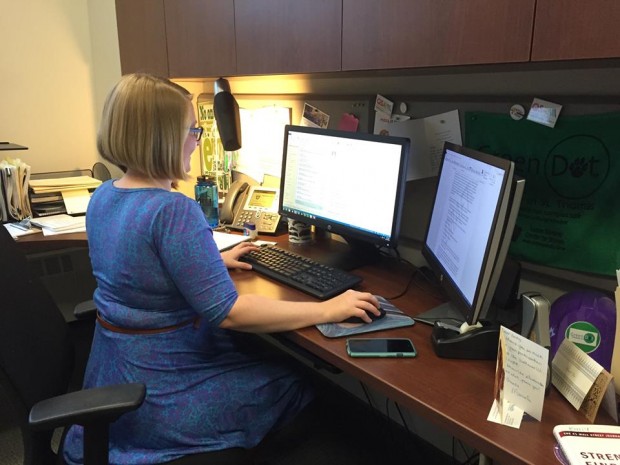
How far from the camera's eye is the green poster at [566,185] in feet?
3.62

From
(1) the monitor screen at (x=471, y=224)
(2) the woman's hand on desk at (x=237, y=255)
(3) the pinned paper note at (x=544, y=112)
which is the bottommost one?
(2) the woman's hand on desk at (x=237, y=255)

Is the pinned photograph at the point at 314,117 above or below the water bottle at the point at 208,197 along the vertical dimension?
above

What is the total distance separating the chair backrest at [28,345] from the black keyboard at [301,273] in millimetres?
558

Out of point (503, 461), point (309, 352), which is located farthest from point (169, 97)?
point (503, 461)

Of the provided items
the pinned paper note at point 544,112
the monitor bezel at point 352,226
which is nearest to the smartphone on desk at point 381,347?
the monitor bezel at point 352,226

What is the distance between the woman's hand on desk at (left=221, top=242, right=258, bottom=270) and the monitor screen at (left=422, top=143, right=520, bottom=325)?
1.80 feet

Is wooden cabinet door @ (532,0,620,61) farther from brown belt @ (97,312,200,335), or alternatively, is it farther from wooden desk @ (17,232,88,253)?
wooden desk @ (17,232,88,253)

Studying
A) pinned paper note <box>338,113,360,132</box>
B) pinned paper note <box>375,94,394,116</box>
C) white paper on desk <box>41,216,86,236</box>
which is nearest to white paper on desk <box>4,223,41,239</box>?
white paper on desk <box>41,216,86,236</box>

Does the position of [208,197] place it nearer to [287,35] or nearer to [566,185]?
[287,35]

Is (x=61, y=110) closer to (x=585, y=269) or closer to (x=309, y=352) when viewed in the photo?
(x=309, y=352)

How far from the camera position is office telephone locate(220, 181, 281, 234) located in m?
1.86

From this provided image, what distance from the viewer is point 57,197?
2.25 m

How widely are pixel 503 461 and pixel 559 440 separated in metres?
0.09

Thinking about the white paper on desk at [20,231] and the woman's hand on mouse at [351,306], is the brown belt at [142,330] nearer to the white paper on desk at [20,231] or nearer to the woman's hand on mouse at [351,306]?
the woman's hand on mouse at [351,306]
